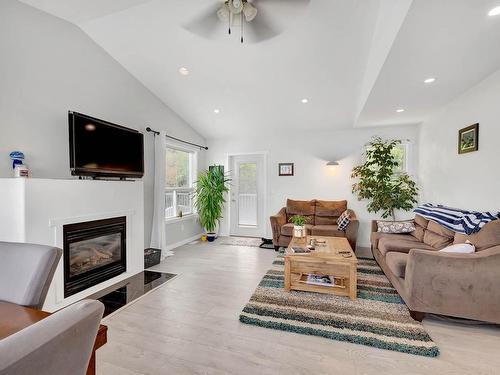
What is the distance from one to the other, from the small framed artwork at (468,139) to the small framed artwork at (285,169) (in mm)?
2918

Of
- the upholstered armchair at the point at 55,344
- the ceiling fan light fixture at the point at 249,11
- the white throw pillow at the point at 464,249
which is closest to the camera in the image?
the upholstered armchair at the point at 55,344

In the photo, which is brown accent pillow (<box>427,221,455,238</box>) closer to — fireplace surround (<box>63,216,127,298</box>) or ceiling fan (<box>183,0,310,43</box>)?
ceiling fan (<box>183,0,310,43</box>)

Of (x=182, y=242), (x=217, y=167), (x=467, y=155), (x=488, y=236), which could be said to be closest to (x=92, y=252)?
(x=182, y=242)

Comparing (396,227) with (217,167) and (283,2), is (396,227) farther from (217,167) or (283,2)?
(217,167)

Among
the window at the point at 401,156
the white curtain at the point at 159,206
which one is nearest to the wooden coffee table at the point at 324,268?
the white curtain at the point at 159,206

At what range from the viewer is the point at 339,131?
5.23 meters

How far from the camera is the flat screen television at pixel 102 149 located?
2.74m

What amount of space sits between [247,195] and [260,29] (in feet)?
12.6

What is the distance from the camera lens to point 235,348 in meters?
1.92

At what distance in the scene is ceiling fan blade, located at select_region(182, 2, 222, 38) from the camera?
233 cm

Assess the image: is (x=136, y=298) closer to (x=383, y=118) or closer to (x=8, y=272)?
(x=8, y=272)

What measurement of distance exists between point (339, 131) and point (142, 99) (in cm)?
384

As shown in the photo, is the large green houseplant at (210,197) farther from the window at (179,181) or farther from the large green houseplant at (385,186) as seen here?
the large green houseplant at (385,186)

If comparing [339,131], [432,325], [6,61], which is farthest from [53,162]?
[339,131]
